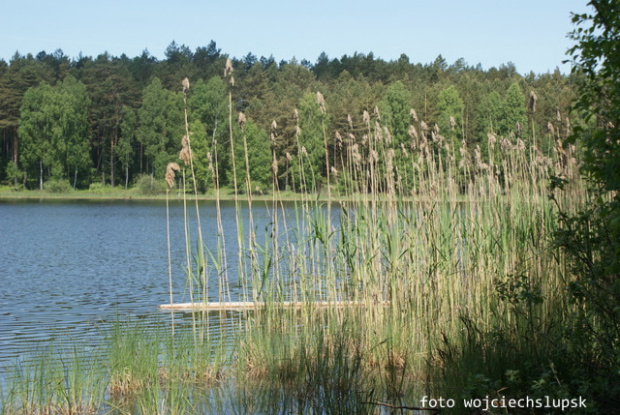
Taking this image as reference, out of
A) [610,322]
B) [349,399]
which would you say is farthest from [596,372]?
[349,399]

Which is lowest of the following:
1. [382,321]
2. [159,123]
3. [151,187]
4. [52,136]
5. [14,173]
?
[382,321]

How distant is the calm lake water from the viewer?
31.0 ft

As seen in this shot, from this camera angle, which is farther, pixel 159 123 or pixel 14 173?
pixel 159 123

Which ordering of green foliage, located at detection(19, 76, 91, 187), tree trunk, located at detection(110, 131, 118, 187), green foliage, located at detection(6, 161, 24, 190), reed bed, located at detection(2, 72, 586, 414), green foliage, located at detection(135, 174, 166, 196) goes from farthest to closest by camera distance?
tree trunk, located at detection(110, 131, 118, 187)
green foliage, located at detection(6, 161, 24, 190)
green foliage, located at detection(19, 76, 91, 187)
green foliage, located at detection(135, 174, 166, 196)
reed bed, located at detection(2, 72, 586, 414)

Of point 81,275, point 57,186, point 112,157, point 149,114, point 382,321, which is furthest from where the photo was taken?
point 112,157

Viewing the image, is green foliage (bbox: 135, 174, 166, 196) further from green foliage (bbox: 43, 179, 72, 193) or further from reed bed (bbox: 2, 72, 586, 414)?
reed bed (bbox: 2, 72, 586, 414)

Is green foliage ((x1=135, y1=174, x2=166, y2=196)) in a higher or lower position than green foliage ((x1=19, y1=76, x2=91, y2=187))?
lower

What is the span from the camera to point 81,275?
15.8m

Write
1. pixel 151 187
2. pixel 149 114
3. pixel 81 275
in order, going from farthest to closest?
pixel 149 114, pixel 151 187, pixel 81 275

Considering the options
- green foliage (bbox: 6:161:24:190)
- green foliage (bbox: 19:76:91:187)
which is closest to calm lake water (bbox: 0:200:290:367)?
green foliage (bbox: 19:76:91:187)

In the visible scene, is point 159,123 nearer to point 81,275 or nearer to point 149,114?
point 149,114

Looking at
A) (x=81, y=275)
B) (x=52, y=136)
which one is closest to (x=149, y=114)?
(x=52, y=136)

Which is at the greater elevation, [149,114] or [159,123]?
[149,114]

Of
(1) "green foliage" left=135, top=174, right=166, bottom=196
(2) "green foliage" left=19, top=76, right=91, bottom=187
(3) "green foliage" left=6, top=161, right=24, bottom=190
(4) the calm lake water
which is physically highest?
(2) "green foliage" left=19, top=76, right=91, bottom=187
